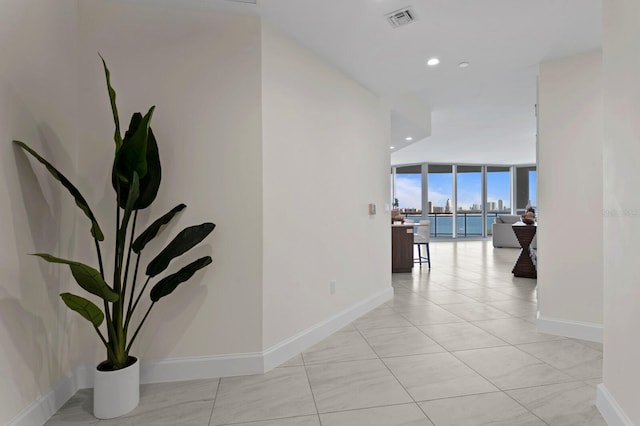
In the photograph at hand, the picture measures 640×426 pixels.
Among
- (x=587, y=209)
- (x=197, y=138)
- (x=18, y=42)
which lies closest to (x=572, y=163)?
(x=587, y=209)

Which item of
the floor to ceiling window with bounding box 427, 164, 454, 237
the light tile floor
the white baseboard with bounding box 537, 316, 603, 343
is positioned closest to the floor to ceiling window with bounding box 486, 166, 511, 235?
the floor to ceiling window with bounding box 427, 164, 454, 237

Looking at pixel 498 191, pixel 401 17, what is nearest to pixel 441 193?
pixel 498 191

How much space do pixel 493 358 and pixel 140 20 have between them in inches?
146

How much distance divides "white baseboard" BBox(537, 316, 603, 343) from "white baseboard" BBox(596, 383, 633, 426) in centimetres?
133

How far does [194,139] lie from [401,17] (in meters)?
1.78

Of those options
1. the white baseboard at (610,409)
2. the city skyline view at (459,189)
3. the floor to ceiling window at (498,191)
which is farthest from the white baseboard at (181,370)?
the floor to ceiling window at (498,191)

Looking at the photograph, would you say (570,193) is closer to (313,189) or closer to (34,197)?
(313,189)

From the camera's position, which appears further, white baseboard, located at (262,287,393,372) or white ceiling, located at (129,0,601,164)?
white baseboard, located at (262,287,393,372)

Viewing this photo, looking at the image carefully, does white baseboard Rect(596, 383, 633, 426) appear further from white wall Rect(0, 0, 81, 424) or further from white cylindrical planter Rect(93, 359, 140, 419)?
white wall Rect(0, 0, 81, 424)

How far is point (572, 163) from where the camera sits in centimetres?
324

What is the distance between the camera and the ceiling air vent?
2.51m

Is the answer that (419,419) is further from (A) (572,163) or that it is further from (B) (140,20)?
(B) (140,20)

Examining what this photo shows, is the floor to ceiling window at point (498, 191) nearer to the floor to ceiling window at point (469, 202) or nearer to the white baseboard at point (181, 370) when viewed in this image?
the floor to ceiling window at point (469, 202)

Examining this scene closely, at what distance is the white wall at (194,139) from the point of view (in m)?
2.41
